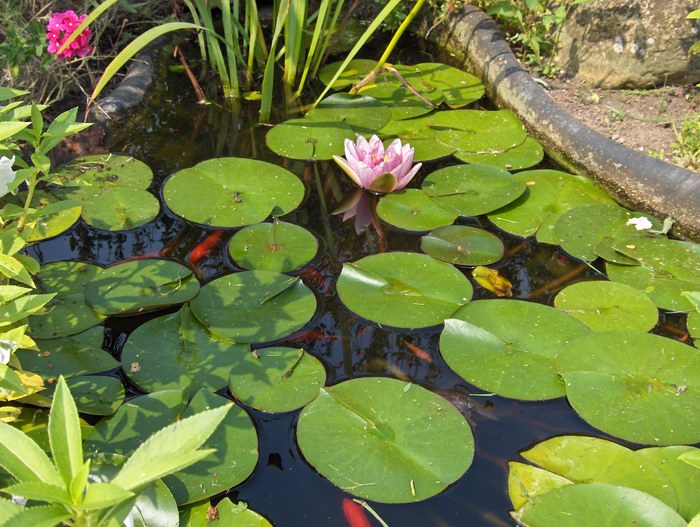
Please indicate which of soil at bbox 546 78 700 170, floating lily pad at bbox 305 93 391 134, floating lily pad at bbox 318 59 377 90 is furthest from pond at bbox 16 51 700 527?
floating lily pad at bbox 318 59 377 90

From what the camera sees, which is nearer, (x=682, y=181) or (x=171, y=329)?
(x=171, y=329)

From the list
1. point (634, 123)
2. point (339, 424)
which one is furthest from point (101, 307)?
point (634, 123)

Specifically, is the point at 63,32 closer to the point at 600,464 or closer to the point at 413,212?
the point at 413,212

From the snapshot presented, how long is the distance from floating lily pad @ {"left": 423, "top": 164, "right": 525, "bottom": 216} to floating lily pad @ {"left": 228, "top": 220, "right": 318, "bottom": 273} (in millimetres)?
587

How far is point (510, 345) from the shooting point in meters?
2.20

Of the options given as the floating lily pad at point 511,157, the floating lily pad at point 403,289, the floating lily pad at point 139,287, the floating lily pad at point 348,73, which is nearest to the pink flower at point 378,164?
the floating lily pad at point 511,157

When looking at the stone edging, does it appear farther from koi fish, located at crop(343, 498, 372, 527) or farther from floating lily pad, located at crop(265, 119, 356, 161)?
koi fish, located at crop(343, 498, 372, 527)

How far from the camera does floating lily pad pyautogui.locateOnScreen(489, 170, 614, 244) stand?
2766mm

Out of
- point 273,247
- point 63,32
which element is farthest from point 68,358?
point 63,32

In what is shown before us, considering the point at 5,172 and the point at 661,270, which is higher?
the point at 5,172

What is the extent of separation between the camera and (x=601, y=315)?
7.64 ft

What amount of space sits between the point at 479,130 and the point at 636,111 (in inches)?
28.9

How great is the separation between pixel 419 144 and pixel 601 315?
127cm

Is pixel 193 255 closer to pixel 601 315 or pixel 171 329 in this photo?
pixel 171 329
